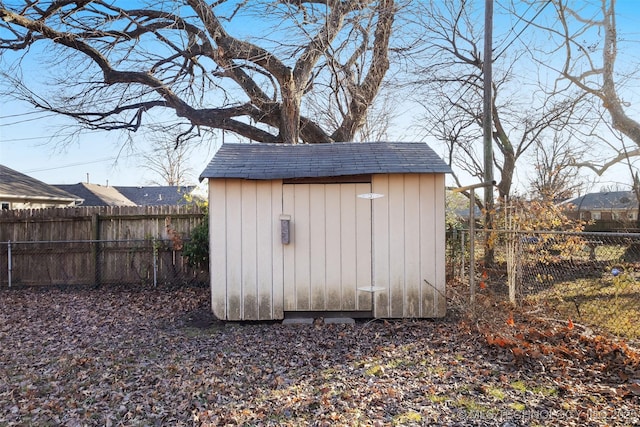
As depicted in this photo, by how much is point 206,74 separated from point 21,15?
162 inches

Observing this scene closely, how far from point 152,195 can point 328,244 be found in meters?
26.9

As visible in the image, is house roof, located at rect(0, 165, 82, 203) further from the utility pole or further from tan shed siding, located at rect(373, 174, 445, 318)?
the utility pole

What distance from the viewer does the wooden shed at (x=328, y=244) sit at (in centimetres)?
525

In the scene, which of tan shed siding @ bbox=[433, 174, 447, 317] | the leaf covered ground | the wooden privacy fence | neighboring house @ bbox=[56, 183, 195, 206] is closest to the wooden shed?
tan shed siding @ bbox=[433, 174, 447, 317]

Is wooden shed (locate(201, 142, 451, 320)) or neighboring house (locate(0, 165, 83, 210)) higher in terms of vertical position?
neighboring house (locate(0, 165, 83, 210))

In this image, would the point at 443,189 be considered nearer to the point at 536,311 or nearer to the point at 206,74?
the point at 536,311

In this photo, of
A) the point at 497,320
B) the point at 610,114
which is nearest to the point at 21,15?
the point at 497,320

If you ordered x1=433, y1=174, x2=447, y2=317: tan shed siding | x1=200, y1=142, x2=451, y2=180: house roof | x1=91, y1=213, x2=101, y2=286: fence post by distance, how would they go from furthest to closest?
x1=91, y1=213, x2=101, y2=286: fence post, x1=433, y1=174, x2=447, y2=317: tan shed siding, x1=200, y1=142, x2=451, y2=180: house roof

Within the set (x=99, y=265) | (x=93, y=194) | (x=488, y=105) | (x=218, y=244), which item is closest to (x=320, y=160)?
(x=218, y=244)

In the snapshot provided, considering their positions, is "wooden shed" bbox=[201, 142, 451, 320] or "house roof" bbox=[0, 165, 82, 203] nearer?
"wooden shed" bbox=[201, 142, 451, 320]

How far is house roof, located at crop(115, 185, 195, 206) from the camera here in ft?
91.5

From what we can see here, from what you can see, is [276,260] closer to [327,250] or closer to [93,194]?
[327,250]

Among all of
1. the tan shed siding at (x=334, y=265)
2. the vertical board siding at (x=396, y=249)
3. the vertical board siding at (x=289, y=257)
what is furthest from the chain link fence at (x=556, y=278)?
the vertical board siding at (x=289, y=257)

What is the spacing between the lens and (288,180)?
5.33 meters
